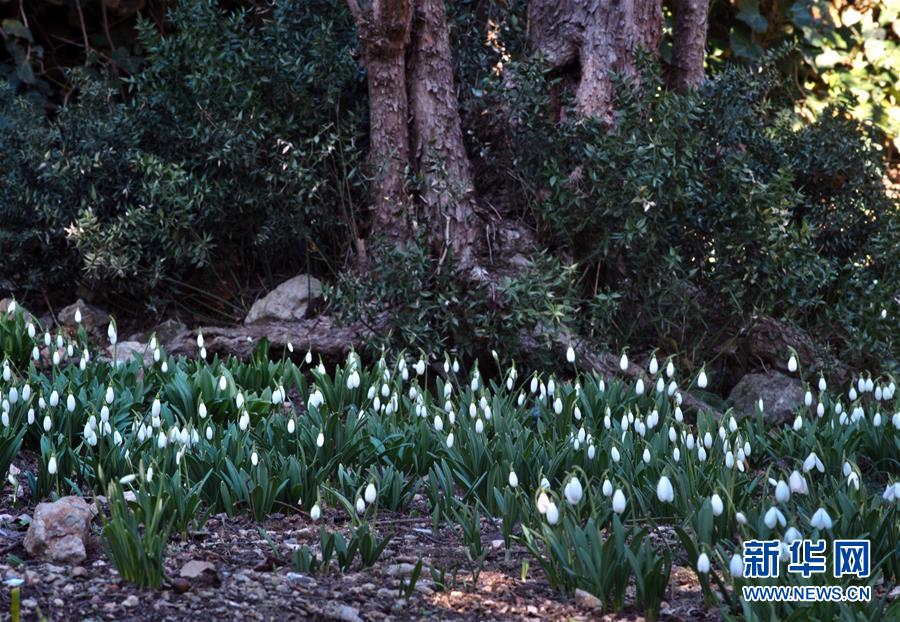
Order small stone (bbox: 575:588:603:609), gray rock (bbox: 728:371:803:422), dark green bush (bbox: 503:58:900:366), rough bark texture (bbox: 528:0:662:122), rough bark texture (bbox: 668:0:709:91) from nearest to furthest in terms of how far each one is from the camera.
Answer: small stone (bbox: 575:588:603:609), dark green bush (bbox: 503:58:900:366), gray rock (bbox: 728:371:803:422), rough bark texture (bbox: 528:0:662:122), rough bark texture (bbox: 668:0:709:91)

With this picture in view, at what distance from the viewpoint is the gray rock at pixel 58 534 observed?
2.82m

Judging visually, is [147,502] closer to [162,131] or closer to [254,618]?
[254,618]

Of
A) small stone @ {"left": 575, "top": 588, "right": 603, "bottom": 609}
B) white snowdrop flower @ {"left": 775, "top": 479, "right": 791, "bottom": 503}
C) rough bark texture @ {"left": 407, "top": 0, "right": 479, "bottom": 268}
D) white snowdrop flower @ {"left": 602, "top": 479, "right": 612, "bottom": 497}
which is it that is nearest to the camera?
small stone @ {"left": 575, "top": 588, "right": 603, "bottom": 609}

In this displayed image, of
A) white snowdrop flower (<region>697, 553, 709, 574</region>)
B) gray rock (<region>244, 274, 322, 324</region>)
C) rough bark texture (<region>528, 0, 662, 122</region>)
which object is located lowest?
white snowdrop flower (<region>697, 553, 709, 574</region>)

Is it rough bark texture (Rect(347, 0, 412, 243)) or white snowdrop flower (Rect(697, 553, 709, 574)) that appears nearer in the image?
white snowdrop flower (Rect(697, 553, 709, 574))

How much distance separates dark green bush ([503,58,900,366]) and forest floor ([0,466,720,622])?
262cm

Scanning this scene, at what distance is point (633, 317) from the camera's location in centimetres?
584

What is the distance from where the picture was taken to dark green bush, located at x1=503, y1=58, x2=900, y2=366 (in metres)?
5.41

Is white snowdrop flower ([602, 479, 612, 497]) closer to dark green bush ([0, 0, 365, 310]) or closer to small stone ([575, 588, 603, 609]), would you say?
small stone ([575, 588, 603, 609])

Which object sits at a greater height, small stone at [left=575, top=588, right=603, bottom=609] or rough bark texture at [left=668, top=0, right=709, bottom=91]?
rough bark texture at [left=668, top=0, right=709, bottom=91]

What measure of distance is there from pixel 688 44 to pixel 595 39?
95cm

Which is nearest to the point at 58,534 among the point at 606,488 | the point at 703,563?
the point at 606,488

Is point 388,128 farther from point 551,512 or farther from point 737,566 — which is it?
point 737,566

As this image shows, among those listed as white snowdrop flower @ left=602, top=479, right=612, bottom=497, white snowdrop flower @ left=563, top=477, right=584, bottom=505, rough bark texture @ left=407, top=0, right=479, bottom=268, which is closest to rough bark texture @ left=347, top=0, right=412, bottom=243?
rough bark texture @ left=407, top=0, right=479, bottom=268
